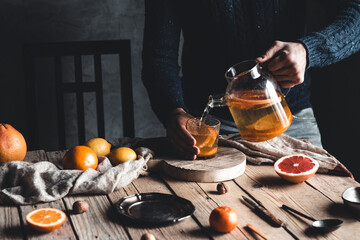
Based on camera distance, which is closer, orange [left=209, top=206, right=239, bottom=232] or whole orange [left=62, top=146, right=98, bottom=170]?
orange [left=209, top=206, right=239, bottom=232]

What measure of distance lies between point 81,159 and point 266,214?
0.57m

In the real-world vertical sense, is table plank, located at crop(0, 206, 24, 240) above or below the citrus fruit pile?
below

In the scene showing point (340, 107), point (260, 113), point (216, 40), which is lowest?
point (340, 107)

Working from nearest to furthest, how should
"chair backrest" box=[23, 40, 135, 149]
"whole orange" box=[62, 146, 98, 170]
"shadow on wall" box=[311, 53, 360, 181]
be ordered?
1. "whole orange" box=[62, 146, 98, 170]
2. "chair backrest" box=[23, 40, 135, 149]
3. "shadow on wall" box=[311, 53, 360, 181]

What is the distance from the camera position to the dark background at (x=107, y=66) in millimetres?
2373

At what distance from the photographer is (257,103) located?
126 cm

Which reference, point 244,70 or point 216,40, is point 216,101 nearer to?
point 244,70

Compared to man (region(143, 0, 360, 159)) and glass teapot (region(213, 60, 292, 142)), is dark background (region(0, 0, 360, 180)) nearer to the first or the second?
man (region(143, 0, 360, 159))

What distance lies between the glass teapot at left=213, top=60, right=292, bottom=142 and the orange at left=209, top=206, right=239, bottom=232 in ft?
0.94

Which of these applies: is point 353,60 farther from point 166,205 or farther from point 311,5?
point 166,205

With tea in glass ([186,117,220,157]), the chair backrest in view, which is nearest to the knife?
tea in glass ([186,117,220,157])

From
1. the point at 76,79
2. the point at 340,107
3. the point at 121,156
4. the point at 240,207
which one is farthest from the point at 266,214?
the point at 340,107

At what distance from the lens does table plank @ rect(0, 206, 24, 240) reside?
110 centimetres

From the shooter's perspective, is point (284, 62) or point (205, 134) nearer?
point (284, 62)
